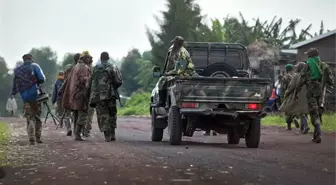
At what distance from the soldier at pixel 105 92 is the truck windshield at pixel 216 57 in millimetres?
2001

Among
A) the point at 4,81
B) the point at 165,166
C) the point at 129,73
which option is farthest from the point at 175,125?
the point at 4,81

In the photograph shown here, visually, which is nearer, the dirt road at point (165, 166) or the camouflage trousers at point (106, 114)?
the dirt road at point (165, 166)

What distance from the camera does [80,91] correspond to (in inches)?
634

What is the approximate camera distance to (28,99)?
14695 mm

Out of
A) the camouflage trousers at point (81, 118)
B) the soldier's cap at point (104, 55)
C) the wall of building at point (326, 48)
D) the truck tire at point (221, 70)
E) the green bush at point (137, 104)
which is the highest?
the wall of building at point (326, 48)

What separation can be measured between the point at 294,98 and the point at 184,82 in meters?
6.37

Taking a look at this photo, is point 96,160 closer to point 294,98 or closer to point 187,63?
point 187,63

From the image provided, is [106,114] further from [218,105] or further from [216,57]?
[218,105]

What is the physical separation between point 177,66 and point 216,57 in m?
2.30

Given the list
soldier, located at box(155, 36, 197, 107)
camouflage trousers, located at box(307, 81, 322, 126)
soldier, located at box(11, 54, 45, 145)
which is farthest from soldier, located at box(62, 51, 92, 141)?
camouflage trousers, located at box(307, 81, 322, 126)

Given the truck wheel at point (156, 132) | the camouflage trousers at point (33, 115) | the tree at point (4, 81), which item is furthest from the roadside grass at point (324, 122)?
the tree at point (4, 81)

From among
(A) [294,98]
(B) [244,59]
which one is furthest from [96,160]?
(A) [294,98]

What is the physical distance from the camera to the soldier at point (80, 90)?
625 inches

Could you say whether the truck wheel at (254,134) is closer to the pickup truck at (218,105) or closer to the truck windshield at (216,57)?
the pickup truck at (218,105)
